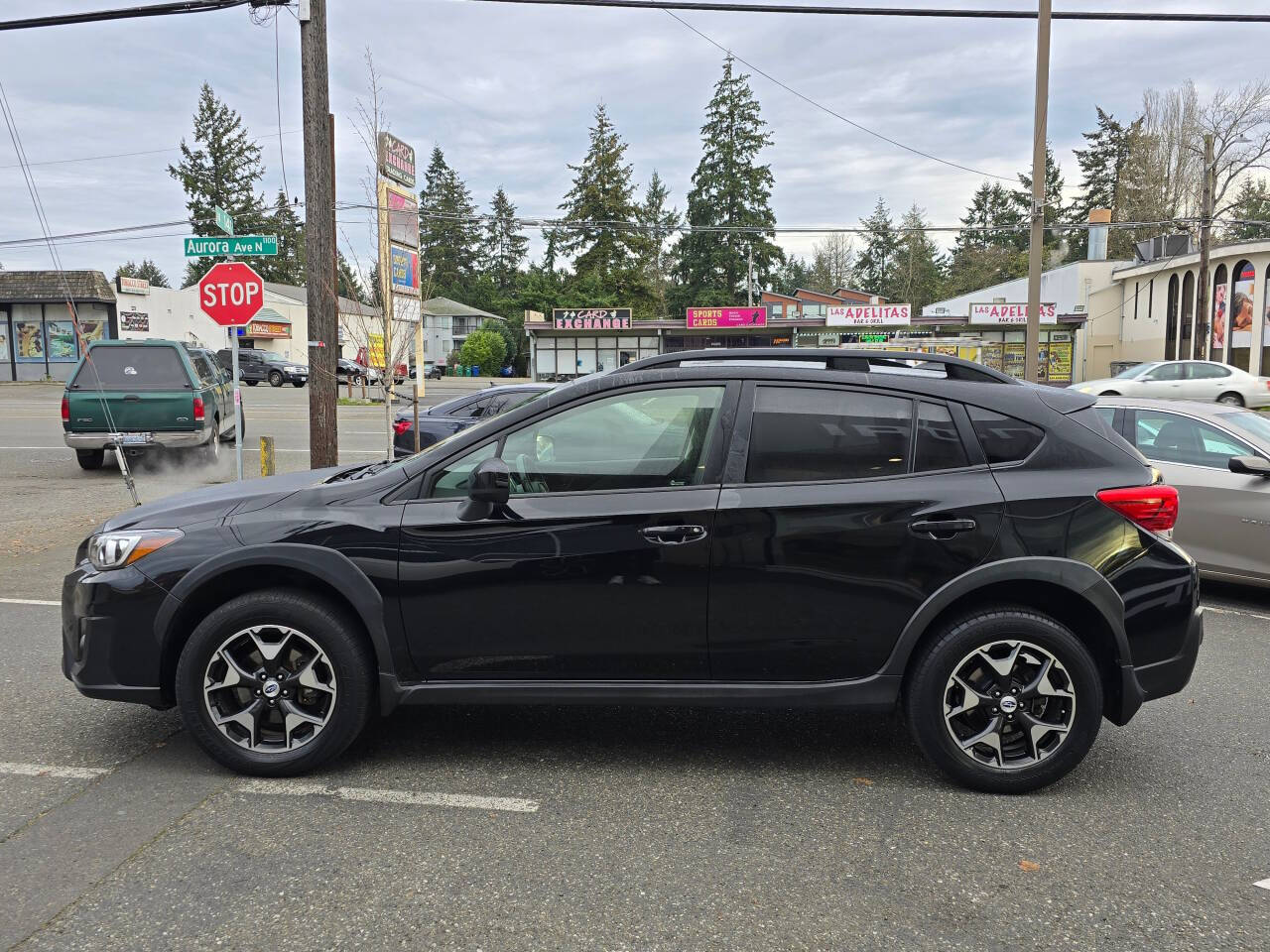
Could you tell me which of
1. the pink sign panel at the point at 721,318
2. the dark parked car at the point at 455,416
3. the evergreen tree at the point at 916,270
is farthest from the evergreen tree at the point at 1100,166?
the dark parked car at the point at 455,416

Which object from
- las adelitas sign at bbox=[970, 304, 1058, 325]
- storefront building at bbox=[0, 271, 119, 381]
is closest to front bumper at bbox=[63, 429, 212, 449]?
storefront building at bbox=[0, 271, 119, 381]

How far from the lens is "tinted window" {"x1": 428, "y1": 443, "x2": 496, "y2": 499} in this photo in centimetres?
397

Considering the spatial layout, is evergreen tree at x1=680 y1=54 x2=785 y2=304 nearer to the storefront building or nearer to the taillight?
the storefront building

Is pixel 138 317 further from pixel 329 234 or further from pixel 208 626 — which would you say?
pixel 208 626

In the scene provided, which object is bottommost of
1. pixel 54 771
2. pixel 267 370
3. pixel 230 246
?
pixel 54 771

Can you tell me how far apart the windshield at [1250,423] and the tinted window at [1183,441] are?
0.17 meters

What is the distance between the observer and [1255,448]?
7.16m

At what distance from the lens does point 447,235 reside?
98625mm

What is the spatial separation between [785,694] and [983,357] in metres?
38.4

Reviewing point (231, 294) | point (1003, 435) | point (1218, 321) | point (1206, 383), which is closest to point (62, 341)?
point (231, 294)

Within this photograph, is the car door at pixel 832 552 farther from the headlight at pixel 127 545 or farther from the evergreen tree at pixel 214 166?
the evergreen tree at pixel 214 166

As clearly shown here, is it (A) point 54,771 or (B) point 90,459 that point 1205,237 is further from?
(A) point 54,771

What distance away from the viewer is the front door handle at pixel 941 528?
381 centimetres

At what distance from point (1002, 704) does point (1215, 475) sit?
15.1ft
